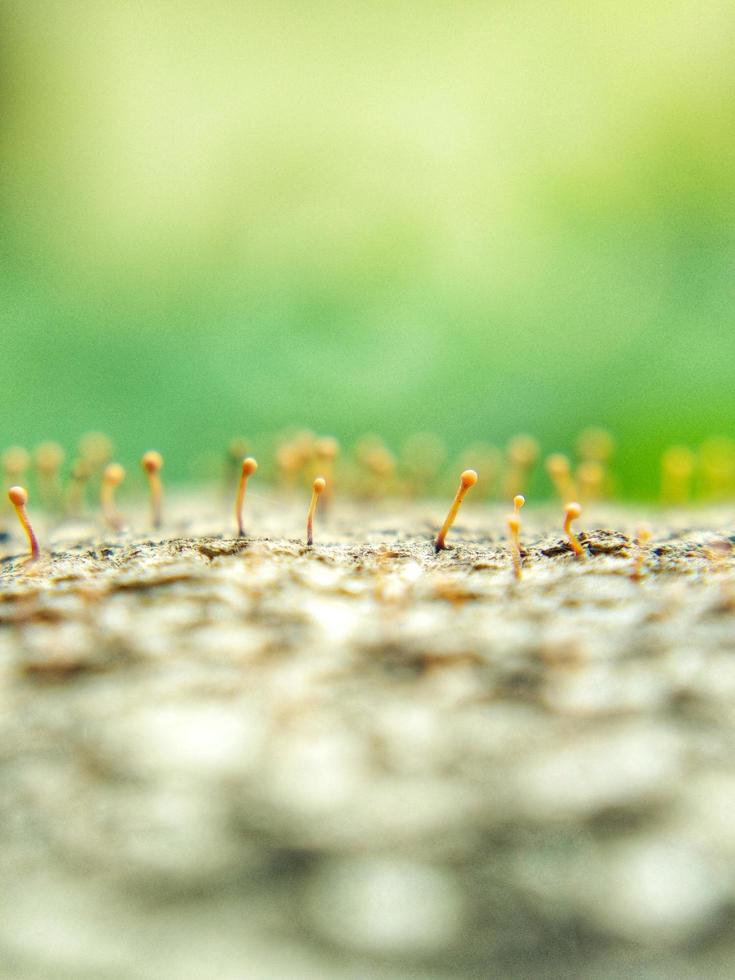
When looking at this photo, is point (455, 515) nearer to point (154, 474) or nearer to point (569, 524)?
point (569, 524)

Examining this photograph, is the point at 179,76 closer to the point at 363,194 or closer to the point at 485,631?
the point at 363,194

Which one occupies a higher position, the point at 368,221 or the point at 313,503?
the point at 368,221

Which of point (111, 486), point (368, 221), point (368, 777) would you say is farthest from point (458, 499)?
point (368, 221)

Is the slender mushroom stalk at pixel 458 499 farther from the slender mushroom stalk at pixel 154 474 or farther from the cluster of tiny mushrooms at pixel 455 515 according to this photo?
the slender mushroom stalk at pixel 154 474

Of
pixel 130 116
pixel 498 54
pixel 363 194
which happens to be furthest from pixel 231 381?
pixel 498 54

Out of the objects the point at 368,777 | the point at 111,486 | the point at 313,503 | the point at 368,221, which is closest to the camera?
the point at 368,777

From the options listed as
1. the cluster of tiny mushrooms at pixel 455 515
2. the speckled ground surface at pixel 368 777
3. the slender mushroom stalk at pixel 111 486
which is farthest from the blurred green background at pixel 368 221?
the speckled ground surface at pixel 368 777
